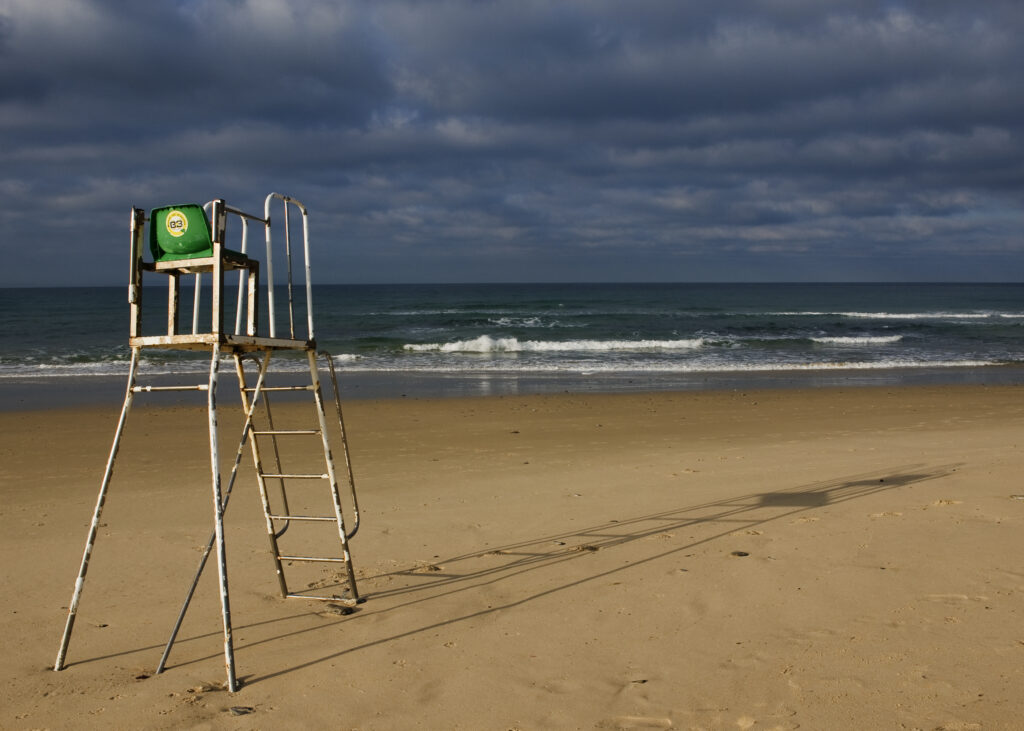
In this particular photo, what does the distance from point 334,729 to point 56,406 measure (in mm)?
14119

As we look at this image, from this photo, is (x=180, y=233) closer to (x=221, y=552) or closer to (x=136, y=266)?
(x=136, y=266)

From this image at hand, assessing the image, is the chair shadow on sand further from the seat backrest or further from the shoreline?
the shoreline

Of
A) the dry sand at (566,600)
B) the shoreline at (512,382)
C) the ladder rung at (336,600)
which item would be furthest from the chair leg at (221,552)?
the shoreline at (512,382)

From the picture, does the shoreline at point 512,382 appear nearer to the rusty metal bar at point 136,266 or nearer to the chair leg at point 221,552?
the rusty metal bar at point 136,266

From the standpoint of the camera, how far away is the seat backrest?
3570 millimetres

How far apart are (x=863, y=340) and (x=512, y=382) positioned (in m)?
20.1

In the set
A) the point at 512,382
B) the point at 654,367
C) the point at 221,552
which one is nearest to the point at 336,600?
the point at 221,552

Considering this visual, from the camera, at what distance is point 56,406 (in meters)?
14.9

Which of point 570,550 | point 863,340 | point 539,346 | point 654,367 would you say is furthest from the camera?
point 863,340

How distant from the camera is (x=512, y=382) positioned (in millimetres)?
18906

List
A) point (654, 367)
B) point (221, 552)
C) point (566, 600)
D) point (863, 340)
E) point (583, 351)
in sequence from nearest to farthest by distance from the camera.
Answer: point (221, 552) < point (566, 600) < point (654, 367) < point (583, 351) < point (863, 340)

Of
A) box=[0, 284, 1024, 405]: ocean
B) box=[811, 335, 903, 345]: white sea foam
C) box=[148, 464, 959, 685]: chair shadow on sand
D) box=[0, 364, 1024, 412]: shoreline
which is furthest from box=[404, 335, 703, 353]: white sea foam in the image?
box=[148, 464, 959, 685]: chair shadow on sand

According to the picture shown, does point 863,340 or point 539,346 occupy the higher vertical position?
point 863,340

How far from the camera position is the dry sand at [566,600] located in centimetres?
326
